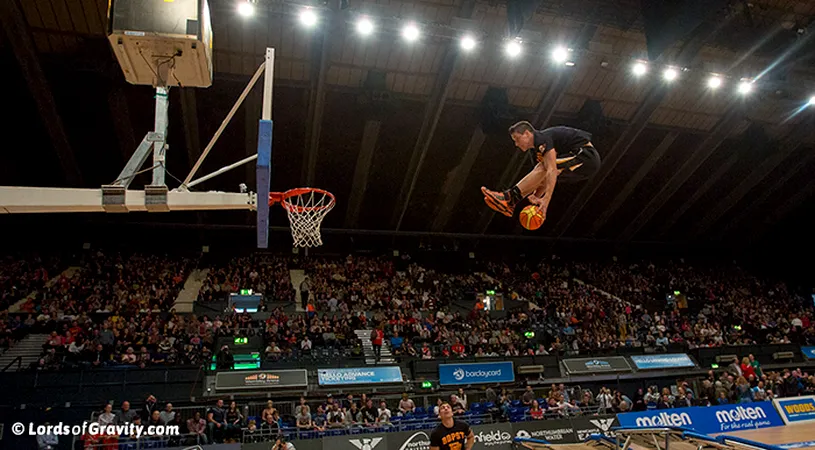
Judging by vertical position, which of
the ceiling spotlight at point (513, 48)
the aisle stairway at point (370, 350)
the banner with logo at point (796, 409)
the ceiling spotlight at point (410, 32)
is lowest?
the banner with logo at point (796, 409)

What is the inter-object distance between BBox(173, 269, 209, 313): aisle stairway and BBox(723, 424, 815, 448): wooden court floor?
19187 millimetres

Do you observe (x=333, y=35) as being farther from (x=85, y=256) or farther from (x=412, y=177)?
(x=85, y=256)

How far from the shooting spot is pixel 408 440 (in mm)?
13477

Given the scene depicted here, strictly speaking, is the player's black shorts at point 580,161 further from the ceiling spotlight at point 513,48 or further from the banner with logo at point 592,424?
the ceiling spotlight at point 513,48

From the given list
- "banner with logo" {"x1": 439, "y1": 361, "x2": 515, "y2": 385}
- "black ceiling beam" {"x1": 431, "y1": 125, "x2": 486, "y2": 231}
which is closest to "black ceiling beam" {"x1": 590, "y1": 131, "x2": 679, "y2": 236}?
"black ceiling beam" {"x1": 431, "y1": 125, "x2": 486, "y2": 231}

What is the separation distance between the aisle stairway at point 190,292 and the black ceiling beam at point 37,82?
6156 mm

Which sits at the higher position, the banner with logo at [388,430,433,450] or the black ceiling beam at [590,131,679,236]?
the black ceiling beam at [590,131,679,236]

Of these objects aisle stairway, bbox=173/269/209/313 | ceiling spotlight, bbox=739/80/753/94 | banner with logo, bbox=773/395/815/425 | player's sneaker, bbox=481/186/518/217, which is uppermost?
ceiling spotlight, bbox=739/80/753/94

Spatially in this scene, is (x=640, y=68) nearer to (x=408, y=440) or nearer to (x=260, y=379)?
(x=408, y=440)

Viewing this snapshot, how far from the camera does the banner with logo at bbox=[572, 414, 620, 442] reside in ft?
48.1

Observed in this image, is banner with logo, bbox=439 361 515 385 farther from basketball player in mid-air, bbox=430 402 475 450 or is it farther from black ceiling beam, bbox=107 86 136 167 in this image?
black ceiling beam, bbox=107 86 136 167

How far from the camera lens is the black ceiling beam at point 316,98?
64.7 ft

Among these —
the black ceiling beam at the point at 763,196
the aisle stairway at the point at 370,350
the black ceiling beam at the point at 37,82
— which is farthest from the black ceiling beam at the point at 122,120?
the black ceiling beam at the point at 763,196

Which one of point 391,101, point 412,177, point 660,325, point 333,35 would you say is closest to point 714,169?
point 660,325
